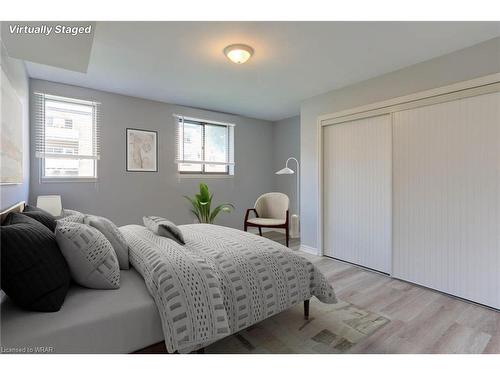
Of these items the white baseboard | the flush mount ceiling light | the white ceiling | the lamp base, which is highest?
the white ceiling

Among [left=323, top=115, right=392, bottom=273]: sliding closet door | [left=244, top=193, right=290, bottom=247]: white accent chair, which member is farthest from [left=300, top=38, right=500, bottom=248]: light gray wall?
[left=244, top=193, right=290, bottom=247]: white accent chair

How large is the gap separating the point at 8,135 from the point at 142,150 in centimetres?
215

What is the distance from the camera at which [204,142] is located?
4.48 m

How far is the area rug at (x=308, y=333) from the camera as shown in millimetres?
1616

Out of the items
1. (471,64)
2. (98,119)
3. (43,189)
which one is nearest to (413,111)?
(471,64)

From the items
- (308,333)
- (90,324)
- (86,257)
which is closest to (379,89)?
(308,333)

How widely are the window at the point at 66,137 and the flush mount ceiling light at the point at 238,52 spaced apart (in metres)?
2.17

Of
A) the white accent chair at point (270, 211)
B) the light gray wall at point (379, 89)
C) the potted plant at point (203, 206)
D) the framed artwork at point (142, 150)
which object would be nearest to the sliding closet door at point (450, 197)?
the light gray wall at point (379, 89)

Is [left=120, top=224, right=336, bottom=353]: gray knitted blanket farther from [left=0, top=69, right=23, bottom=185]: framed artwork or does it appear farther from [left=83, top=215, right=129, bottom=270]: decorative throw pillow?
[left=0, top=69, right=23, bottom=185]: framed artwork

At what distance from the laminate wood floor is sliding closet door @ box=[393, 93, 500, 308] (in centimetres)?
21

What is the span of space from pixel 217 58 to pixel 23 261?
2.21 meters

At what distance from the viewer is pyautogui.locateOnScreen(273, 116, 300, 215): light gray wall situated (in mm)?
4934

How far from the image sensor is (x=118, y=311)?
A: 1162 millimetres

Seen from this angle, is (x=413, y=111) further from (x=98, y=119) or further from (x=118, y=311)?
(x=98, y=119)
